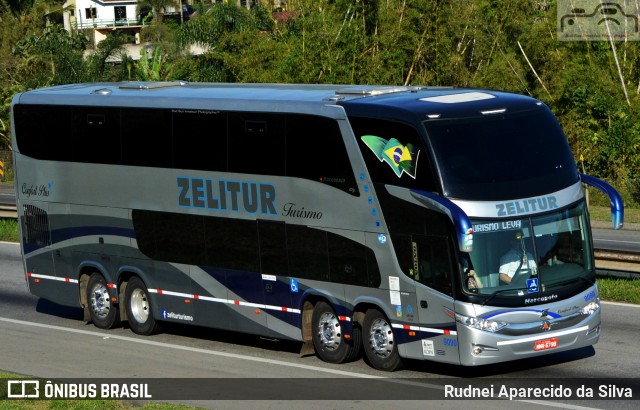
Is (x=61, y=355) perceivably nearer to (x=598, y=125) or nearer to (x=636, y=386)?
(x=636, y=386)

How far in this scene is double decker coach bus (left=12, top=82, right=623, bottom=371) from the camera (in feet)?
54.4

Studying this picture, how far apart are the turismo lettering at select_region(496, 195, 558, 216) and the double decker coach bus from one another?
27 mm

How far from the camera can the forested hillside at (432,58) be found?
48.6 m

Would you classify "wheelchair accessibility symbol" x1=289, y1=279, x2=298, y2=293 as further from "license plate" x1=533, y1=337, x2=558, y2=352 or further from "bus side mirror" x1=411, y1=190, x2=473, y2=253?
"license plate" x1=533, y1=337, x2=558, y2=352

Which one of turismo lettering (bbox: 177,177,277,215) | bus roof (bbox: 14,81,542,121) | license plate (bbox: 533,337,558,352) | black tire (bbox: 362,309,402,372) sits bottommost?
black tire (bbox: 362,309,402,372)

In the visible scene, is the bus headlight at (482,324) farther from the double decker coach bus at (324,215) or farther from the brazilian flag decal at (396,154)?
the brazilian flag decal at (396,154)

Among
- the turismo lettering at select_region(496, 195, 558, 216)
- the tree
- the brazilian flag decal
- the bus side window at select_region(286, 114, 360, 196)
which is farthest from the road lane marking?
the tree

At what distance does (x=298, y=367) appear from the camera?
18562mm

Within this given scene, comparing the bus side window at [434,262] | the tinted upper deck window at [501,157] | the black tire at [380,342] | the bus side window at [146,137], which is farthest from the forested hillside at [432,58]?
the bus side window at [434,262]

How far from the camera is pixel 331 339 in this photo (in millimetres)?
18750

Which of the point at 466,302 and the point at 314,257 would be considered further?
the point at 314,257

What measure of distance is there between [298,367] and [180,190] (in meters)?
4.03

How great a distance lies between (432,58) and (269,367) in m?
34.7

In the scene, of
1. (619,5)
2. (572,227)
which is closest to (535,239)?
(572,227)
